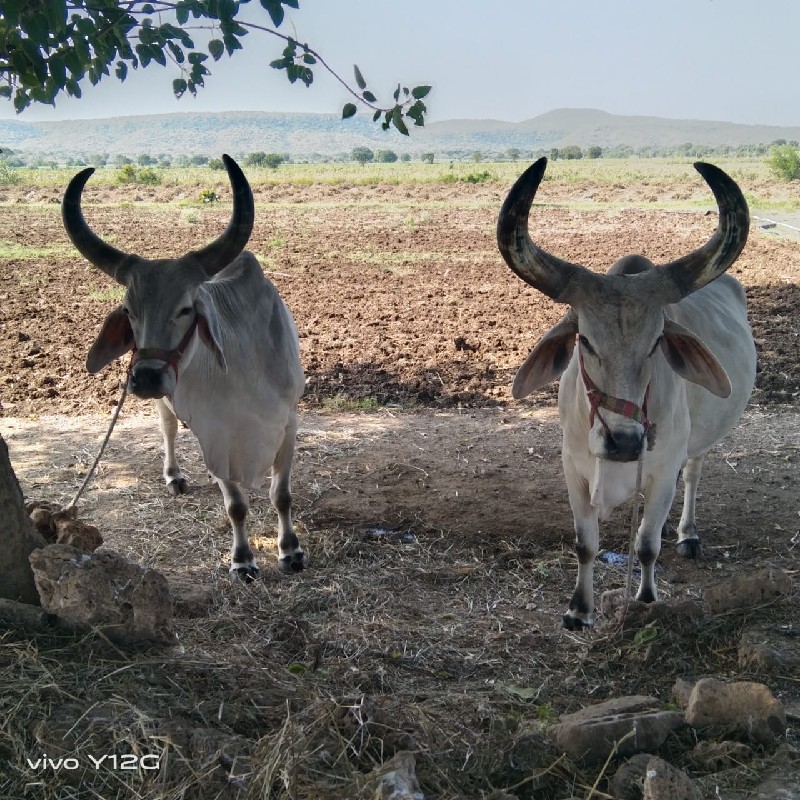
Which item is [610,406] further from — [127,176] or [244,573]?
[127,176]

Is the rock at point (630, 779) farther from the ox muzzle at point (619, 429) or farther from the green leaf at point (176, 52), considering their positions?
the green leaf at point (176, 52)

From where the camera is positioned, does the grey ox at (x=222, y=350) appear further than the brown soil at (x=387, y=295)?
No

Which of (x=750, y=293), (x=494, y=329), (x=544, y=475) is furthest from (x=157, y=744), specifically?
(x=750, y=293)

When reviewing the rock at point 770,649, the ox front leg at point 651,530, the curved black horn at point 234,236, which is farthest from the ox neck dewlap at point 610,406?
the curved black horn at point 234,236

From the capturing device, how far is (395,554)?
178 inches

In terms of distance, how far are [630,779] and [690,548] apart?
2.32 m

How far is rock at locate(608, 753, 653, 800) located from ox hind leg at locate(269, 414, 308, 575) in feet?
7.53

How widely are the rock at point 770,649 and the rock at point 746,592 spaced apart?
0.15 metres

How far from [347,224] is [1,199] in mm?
14948

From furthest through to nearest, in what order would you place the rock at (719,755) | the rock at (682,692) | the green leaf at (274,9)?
the green leaf at (274,9)
the rock at (682,692)
the rock at (719,755)

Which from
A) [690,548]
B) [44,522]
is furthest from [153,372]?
[690,548]

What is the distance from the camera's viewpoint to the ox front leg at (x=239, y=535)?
14.1 ft

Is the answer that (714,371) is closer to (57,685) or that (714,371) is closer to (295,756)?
(295,756)

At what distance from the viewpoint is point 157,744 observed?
8.03ft
